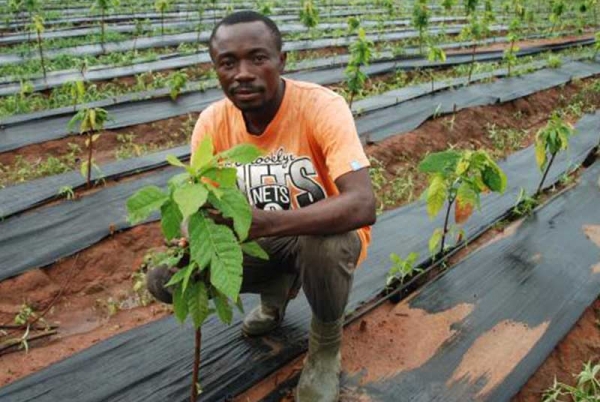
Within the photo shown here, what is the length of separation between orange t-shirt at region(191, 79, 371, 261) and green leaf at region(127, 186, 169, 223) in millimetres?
685

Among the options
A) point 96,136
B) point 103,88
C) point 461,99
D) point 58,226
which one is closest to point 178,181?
point 58,226

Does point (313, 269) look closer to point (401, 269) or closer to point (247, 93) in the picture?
point (247, 93)

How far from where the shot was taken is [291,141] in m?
1.93

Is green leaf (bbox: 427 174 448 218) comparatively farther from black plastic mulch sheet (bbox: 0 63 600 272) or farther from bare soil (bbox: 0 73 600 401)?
black plastic mulch sheet (bbox: 0 63 600 272)

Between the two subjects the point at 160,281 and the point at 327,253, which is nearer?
the point at 327,253

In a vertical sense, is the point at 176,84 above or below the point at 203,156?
below

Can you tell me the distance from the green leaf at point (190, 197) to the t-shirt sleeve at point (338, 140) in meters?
0.63

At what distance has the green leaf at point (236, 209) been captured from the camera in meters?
1.27

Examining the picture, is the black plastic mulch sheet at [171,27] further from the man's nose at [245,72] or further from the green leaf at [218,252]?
the green leaf at [218,252]

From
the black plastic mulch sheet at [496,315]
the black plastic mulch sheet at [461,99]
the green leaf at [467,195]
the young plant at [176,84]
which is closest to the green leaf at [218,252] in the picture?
the black plastic mulch sheet at [496,315]

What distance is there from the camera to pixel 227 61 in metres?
1.82

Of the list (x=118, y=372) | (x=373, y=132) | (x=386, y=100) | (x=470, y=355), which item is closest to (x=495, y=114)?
(x=386, y=100)

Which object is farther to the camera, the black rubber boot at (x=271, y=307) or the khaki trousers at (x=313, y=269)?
the black rubber boot at (x=271, y=307)

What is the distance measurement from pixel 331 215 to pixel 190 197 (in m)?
0.56
